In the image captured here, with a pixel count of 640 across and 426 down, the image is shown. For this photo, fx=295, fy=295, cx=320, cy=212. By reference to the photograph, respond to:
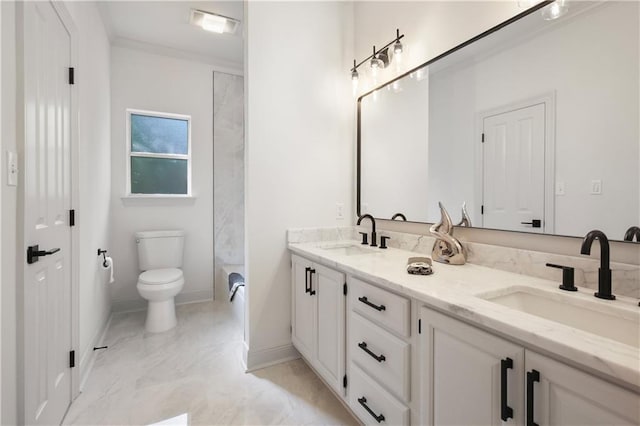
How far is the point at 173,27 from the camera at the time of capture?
2.82 metres

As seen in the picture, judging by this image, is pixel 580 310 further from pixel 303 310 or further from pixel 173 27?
pixel 173 27

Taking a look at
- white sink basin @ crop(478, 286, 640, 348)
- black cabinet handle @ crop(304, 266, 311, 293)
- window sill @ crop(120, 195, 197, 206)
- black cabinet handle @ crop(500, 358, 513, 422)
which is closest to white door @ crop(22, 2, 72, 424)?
black cabinet handle @ crop(304, 266, 311, 293)

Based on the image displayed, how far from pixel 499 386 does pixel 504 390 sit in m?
0.03

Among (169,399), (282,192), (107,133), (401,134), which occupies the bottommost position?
(169,399)

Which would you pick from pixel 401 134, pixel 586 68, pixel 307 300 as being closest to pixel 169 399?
pixel 307 300

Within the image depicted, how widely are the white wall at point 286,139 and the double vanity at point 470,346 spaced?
0.51 meters

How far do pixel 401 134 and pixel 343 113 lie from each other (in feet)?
1.92

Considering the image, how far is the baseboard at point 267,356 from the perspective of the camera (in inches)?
81.4

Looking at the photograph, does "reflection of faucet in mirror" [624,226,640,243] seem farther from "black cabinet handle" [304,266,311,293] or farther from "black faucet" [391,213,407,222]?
"black cabinet handle" [304,266,311,293]

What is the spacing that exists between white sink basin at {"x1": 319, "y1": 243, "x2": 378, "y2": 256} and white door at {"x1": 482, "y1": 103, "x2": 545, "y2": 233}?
0.77 meters

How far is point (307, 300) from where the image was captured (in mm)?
1922

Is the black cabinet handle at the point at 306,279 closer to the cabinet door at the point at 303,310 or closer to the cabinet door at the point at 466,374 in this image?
the cabinet door at the point at 303,310

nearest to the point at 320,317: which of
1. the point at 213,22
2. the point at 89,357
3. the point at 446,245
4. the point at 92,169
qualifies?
the point at 446,245

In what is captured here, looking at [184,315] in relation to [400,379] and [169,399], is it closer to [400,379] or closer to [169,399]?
[169,399]
